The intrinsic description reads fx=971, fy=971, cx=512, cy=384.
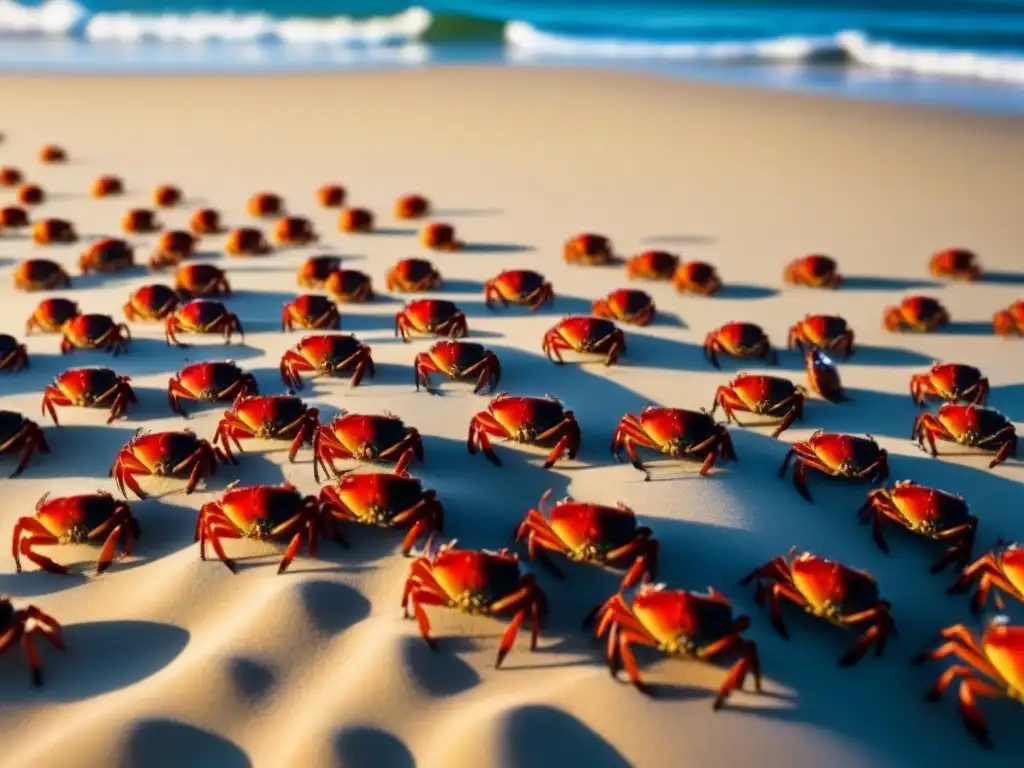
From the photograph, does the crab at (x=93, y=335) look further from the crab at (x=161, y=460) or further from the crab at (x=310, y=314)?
the crab at (x=161, y=460)

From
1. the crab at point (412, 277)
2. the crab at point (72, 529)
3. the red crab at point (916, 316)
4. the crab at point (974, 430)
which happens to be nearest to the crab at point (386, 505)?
the crab at point (72, 529)

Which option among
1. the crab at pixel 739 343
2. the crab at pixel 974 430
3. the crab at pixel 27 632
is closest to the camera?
the crab at pixel 27 632

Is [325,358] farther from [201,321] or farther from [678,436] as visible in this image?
[678,436]

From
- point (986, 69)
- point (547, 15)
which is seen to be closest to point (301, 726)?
point (986, 69)

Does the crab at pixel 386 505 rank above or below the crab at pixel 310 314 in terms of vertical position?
above

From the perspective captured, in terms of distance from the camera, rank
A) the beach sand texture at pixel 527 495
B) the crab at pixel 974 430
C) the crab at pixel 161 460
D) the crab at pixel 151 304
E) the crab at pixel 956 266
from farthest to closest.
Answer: the crab at pixel 956 266 → the crab at pixel 151 304 → the crab at pixel 974 430 → the crab at pixel 161 460 → the beach sand texture at pixel 527 495

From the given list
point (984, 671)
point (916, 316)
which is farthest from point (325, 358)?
point (916, 316)
